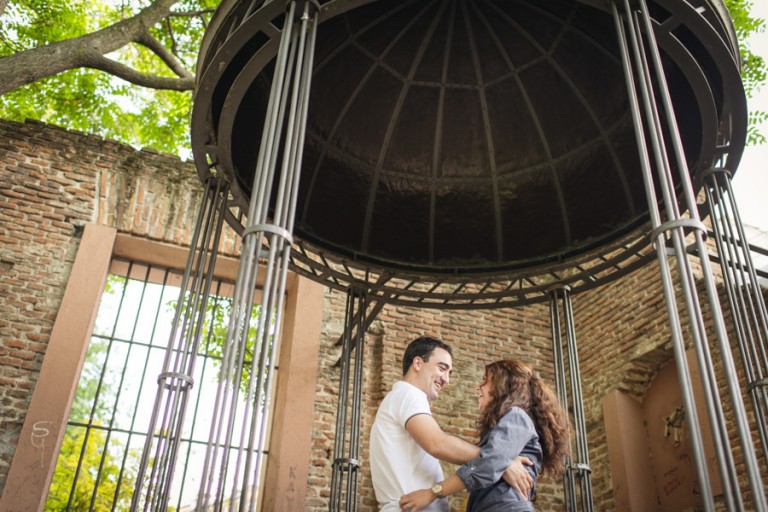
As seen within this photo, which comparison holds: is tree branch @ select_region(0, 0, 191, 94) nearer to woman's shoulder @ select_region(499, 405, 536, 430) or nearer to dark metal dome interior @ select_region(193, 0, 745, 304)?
dark metal dome interior @ select_region(193, 0, 745, 304)

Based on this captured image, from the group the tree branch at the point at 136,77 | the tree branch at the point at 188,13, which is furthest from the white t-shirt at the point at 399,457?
the tree branch at the point at 188,13

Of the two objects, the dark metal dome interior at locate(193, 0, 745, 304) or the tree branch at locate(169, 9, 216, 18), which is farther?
the tree branch at locate(169, 9, 216, 18)

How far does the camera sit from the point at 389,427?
3.47m

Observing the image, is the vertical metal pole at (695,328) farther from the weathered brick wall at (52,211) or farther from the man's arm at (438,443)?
the weathered brick wall at (52,211)

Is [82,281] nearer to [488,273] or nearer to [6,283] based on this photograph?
[6,283]

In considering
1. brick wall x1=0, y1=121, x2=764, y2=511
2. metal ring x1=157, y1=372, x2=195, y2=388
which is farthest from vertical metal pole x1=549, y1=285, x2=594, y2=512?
metal ring x1=157, y1=372, x2=195, y2=388

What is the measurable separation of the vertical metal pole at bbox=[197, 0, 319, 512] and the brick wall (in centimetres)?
491

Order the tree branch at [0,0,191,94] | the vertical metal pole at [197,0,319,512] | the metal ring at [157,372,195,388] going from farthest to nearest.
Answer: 1. the tree branch at [0,0,191,94]
2. the metal ring at [157,372,195,388]
3. the vertical metal pole at [197,0,319,512]

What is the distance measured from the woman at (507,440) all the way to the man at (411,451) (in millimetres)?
60

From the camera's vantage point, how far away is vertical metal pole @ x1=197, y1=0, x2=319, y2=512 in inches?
124

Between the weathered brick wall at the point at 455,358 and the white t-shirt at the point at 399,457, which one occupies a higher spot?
the weathered brick wall at the point at 455,358

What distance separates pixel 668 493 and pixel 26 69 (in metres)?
9.20

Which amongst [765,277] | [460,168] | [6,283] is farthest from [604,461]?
[6,283]

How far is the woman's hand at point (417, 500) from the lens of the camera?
3.21 m
